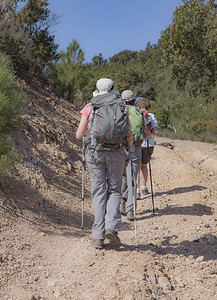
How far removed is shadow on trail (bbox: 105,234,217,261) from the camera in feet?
14.2

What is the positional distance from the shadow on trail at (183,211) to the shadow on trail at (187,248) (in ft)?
4.01

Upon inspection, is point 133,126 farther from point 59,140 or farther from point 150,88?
point 150,88

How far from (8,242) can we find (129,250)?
1.43 m

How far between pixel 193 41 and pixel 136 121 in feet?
23.2

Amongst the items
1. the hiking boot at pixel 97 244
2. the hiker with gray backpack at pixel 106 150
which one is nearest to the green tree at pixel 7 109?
the hiker with gray backpack at pixel 106 150

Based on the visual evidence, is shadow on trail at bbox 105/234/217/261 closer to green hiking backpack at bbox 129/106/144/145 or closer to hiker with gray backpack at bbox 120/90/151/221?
hiker with gray backpack at bbox 120/90/151/221

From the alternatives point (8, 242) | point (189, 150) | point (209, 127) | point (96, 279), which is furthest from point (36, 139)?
point (209, 127)

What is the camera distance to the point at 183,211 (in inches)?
250

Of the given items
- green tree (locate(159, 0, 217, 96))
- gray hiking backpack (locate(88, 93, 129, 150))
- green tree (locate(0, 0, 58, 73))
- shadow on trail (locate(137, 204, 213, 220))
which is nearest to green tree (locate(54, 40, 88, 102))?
green tree (locate(0, 0, 58, 73))

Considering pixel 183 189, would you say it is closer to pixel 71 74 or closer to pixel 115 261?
pixel 115 261

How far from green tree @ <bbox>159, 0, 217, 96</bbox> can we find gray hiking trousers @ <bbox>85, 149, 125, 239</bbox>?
806cm

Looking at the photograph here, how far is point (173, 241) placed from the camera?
4.88 metres

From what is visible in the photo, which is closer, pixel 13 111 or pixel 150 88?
pixel 13 111

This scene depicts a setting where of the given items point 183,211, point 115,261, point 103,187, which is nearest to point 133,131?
point 183,211
